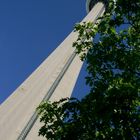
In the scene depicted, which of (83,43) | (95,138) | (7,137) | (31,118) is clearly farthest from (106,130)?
(31,118)

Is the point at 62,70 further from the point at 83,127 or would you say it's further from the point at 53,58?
the point at 83,127

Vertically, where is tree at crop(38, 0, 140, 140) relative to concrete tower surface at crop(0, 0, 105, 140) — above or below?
below

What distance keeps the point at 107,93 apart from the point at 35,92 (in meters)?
10.3

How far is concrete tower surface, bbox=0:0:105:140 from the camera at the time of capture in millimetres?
14016

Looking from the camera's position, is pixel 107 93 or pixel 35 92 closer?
pixel 107 93

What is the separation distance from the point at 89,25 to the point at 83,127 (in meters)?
3.58

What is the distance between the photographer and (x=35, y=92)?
18156 mm

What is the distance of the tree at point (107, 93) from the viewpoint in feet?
25.7

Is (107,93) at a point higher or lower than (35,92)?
lower

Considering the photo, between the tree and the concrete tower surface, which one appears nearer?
the tree

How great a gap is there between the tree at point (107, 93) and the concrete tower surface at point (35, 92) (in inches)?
184

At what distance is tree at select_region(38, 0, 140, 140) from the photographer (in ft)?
25.7

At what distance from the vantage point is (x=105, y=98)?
26.3 feet

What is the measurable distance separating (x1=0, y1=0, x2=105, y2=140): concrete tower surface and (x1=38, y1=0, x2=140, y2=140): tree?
468cm
